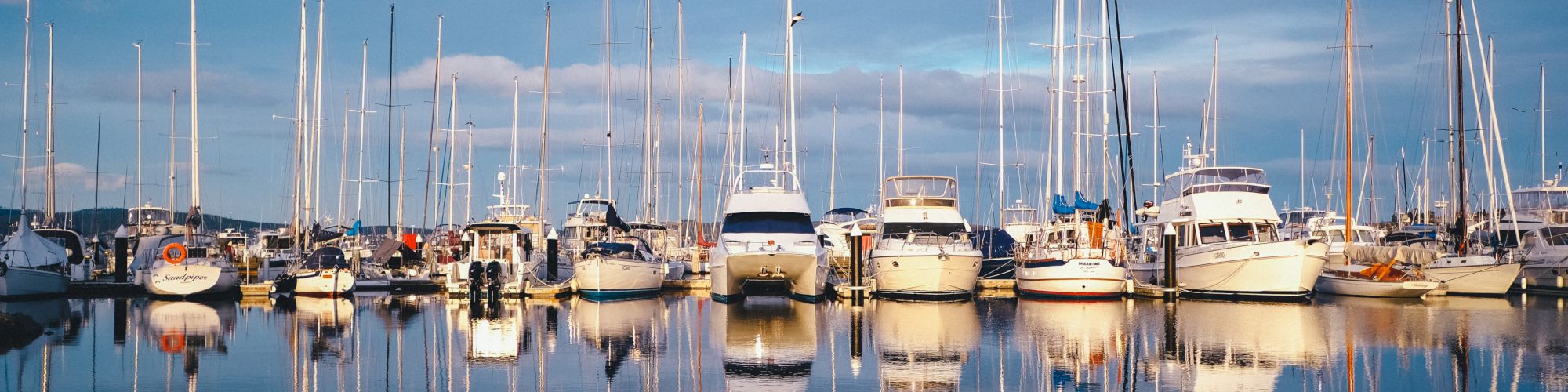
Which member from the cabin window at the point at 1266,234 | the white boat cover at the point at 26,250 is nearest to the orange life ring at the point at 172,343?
the white boat cover at the point at 26,250

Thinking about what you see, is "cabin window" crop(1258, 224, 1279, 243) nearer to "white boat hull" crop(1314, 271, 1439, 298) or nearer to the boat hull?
"white boat hull" crop(1314, 271, 1439, 298)

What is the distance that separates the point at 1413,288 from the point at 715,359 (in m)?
23.8

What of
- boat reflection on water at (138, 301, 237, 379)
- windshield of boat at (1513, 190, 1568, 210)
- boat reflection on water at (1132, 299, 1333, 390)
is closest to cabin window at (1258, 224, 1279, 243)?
boat reflection on water at (1132, 299, 1333, 390)

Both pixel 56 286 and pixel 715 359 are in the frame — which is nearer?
pixel 715 359

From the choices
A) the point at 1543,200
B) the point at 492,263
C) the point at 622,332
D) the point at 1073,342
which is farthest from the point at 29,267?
the point at 1543,200

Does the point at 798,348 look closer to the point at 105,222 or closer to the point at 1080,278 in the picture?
the point at 1080,278

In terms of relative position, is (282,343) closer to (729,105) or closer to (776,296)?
(776,296)

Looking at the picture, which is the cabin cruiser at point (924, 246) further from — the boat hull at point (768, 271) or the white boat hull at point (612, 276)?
the white boat hull at point (612, 276)

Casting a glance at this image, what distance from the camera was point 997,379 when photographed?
16625 mm

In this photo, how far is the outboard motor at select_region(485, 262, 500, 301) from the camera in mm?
33906

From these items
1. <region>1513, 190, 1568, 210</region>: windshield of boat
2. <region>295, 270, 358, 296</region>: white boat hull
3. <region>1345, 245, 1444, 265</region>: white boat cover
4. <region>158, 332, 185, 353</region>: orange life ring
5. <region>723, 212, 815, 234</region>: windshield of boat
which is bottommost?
<region>158, 332, 185, 353</region>: orange life ring

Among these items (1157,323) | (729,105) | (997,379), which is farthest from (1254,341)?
(729,105)

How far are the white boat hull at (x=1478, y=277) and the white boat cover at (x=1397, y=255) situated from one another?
775 mm

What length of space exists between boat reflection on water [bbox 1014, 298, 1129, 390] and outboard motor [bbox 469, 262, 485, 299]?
46.9 feet
